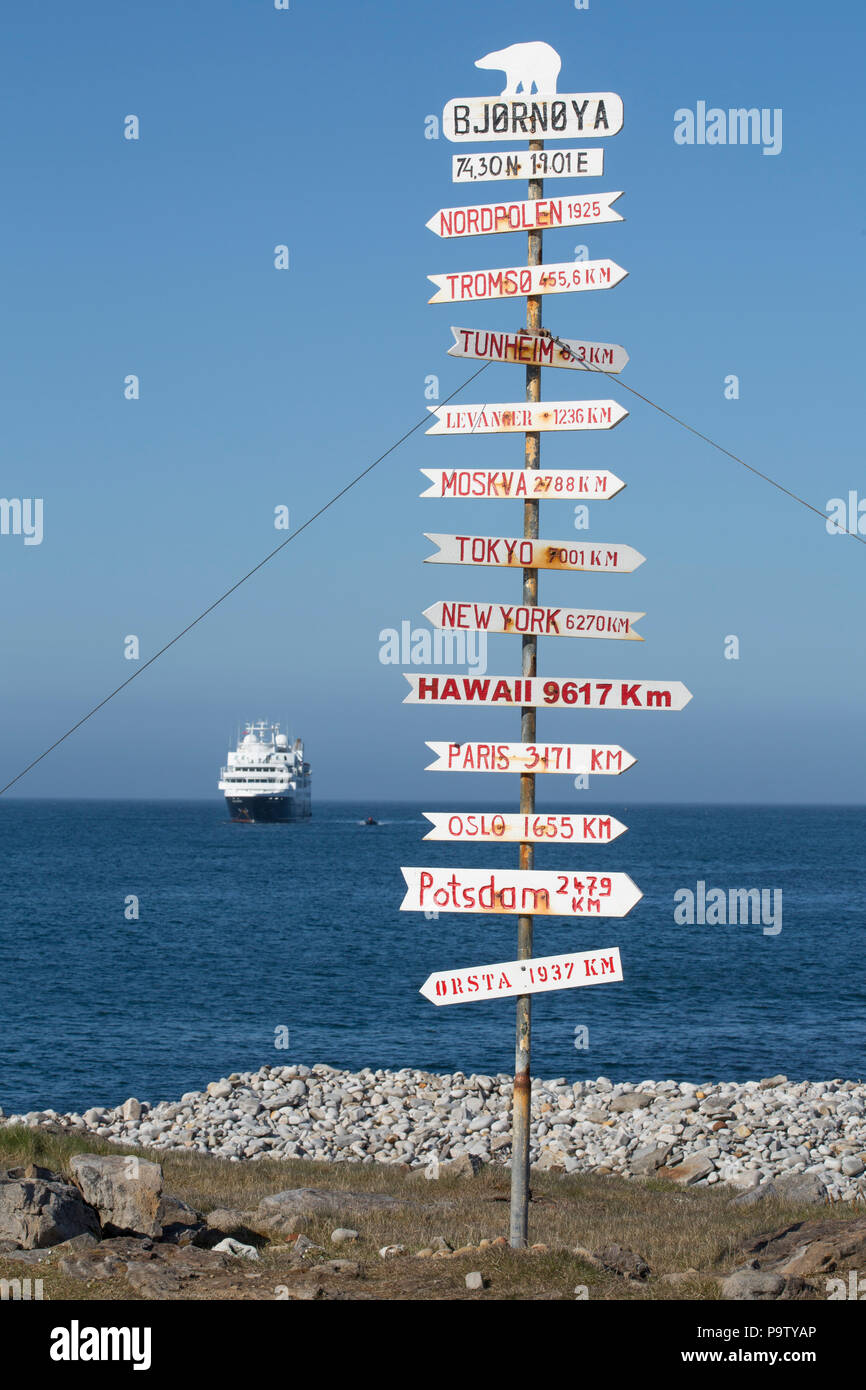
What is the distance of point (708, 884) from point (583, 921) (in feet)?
53.1

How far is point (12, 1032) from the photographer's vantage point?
109 ft

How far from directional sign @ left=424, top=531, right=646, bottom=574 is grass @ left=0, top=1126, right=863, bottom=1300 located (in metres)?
4.77

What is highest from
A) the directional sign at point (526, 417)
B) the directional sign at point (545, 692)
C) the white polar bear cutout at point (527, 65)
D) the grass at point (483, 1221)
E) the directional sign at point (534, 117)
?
the white polar bear cutout at point (527, 65)

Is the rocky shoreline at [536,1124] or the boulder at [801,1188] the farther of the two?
the rocky shoreline at [536,1124]

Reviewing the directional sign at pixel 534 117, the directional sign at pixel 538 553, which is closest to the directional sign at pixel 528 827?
the directional sign at pixel 538 553

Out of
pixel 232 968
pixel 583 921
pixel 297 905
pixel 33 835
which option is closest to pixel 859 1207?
pixel 232 968

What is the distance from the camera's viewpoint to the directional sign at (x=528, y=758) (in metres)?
9.02

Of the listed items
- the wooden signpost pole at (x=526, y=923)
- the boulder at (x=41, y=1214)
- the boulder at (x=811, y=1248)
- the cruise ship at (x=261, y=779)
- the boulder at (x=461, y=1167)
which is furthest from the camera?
the cruise ship at (x=261, y=779)

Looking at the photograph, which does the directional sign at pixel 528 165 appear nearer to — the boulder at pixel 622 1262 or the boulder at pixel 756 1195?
the boulder at pixel 622 1262

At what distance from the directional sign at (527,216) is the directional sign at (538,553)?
236cm

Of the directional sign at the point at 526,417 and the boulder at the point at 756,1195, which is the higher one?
the directional sign at the point at 526,417

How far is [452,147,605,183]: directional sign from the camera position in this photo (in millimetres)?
9367

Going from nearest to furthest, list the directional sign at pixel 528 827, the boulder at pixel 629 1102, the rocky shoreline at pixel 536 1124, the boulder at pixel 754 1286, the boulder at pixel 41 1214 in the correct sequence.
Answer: the boulder at pixel 754 1286, the boulder at pixel 41 1214, the directional sign at pixel 528 827, the rocky shoreline at pixel 536 1124, the boulder at pixel 629 1102

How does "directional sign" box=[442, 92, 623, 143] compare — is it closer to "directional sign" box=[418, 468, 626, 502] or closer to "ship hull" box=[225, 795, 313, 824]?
"directional sign" box=[418, 468, 626, 502]
